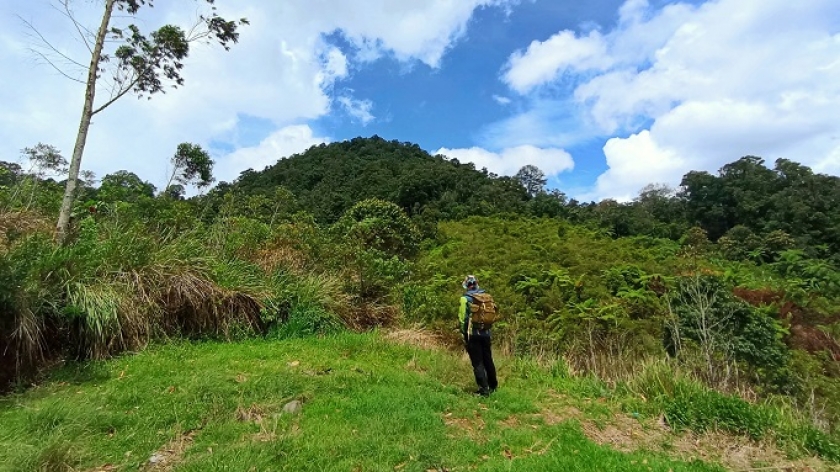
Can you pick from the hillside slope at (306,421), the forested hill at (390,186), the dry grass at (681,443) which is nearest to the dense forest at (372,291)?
the dry grass at (681,443)

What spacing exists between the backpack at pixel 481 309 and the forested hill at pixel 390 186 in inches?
817

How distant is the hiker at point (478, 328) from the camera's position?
6.01 m

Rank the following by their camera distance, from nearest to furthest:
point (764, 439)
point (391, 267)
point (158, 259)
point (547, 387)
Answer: point (764, 439) → point (547, 387) → point (158, 259) → point (391, 267)

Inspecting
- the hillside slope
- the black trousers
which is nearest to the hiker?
the black trousers

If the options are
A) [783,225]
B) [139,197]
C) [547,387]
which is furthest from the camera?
[783,225]

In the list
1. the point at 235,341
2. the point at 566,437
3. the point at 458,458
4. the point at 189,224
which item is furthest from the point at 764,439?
the point at 189,224

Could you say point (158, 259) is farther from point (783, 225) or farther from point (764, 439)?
point (783, 225)

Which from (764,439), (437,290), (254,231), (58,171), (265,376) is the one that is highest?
(58,171)

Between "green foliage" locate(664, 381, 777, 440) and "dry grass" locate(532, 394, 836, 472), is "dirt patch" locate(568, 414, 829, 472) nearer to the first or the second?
"dry grass" locate(532, 394, 836, 472)

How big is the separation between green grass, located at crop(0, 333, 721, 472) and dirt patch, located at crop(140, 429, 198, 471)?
0.14ft

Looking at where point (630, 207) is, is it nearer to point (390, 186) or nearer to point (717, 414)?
point (390, 186)

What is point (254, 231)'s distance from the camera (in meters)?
10.3

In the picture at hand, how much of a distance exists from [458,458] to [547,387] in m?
2.95

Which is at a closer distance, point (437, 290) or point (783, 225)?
point (437, 290)
